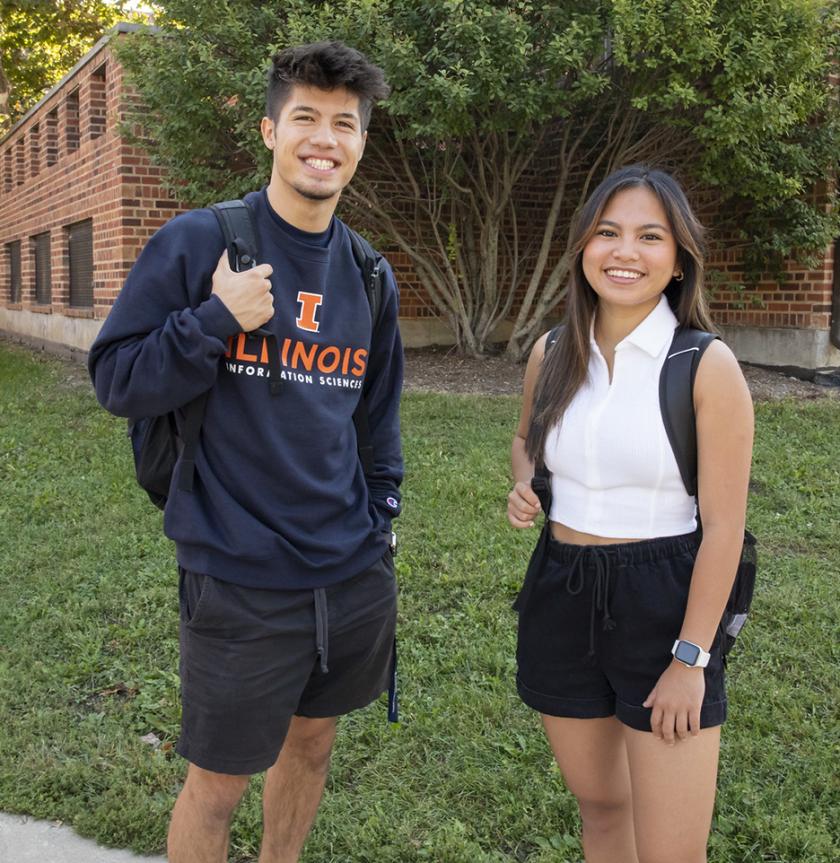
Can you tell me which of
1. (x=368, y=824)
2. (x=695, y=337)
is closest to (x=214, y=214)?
(x=695, y=337)

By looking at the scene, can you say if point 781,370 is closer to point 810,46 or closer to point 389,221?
point 810,46

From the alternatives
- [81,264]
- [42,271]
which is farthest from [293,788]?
[42,271]

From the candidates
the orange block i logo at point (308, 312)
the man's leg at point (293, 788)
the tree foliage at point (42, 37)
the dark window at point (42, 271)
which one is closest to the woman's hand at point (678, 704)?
the man's leg at point (293, 788)

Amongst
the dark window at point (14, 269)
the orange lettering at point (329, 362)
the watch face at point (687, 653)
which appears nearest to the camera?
the watch face at point (687, 653)

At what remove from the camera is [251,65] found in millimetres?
7855

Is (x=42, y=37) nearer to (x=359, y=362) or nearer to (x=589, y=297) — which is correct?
(x=359, y=362)

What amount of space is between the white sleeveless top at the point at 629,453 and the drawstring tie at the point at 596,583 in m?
0.05

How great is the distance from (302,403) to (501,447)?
4769 mm

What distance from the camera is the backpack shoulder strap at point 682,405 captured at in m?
2.00

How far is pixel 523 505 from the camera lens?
7.50 feet

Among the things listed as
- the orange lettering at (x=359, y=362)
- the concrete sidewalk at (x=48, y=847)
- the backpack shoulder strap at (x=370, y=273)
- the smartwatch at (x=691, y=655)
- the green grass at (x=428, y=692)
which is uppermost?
the backpack shoulder strap at (x=370, y=273)

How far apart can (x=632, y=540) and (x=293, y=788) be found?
115cm

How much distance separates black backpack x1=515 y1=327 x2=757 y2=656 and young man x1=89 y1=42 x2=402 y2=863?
0.77m

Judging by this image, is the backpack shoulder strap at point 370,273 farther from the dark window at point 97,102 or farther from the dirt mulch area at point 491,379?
the dark window at point 97,102
